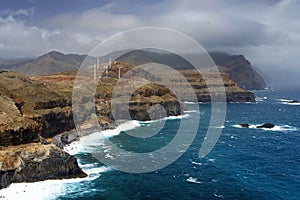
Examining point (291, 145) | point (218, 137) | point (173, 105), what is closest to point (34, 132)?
point (218, 137)

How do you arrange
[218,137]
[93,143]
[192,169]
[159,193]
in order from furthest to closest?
1. [218,137]
2. [93,143]
3. [192,169]
4. [159,193]

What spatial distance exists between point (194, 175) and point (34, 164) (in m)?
36.1

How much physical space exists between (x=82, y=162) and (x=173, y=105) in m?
108

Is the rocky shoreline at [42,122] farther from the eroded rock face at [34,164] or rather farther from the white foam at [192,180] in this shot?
the white foam at [192,180]

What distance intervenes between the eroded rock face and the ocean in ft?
5.88

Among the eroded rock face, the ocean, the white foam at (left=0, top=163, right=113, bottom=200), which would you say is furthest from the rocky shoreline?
the ocean

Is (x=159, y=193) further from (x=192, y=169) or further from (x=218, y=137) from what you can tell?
(x=218, y=137)

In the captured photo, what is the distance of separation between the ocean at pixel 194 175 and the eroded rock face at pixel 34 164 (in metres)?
1.79

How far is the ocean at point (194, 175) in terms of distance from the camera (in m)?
65.8

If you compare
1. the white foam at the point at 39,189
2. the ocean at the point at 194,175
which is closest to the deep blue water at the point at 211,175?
the ocean at the point at 194,175

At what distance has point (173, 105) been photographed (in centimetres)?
19012

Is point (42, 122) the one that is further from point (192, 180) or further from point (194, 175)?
point (192, 180)

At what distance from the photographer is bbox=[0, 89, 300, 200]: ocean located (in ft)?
216

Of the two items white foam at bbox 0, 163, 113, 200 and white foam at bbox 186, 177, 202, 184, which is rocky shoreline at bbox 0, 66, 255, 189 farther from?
white foam at bbox 186, 177, 202, 184
